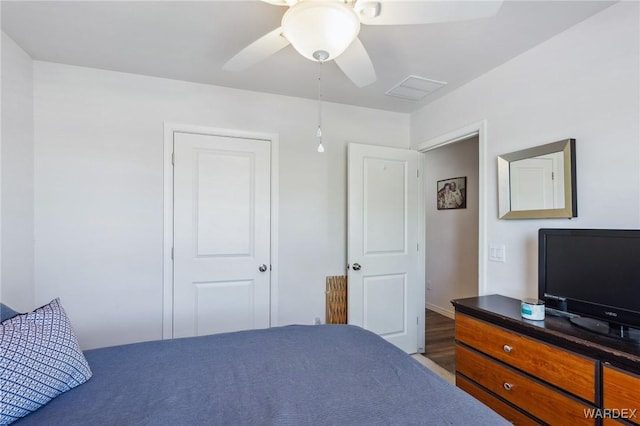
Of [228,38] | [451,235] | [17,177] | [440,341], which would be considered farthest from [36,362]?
[451,235]

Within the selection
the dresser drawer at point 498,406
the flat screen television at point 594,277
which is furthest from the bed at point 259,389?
the flat screen television at point 594,277

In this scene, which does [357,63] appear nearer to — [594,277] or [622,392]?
[594,277]

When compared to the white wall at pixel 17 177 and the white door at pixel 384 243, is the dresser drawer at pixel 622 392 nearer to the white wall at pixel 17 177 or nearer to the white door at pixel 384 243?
the white door at pixel 384 243

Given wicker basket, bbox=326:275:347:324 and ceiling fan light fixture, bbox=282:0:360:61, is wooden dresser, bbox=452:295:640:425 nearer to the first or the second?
wicker basket, bbox=326:275:347:324

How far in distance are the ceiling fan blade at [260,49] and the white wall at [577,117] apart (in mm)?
1623

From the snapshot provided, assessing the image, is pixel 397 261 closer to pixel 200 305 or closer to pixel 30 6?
pixel 200 305

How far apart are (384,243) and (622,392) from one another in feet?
6.40

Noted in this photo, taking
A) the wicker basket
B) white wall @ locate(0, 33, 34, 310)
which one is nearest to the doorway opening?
the wicker basket

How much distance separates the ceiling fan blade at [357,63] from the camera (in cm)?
147

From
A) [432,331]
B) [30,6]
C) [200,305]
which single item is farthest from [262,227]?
[432,331]

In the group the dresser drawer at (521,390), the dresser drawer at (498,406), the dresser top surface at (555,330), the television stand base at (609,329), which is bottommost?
the dresser drawer at (498,406)

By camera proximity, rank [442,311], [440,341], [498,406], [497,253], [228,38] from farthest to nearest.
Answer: [442,311]
[440,341]
[497,253]
[228,38]
[498,406]

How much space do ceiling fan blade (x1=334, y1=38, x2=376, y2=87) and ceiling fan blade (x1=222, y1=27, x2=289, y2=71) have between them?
27cm

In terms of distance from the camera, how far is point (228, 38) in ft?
6.54
